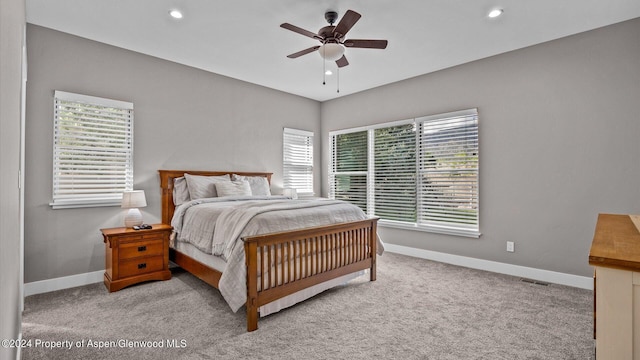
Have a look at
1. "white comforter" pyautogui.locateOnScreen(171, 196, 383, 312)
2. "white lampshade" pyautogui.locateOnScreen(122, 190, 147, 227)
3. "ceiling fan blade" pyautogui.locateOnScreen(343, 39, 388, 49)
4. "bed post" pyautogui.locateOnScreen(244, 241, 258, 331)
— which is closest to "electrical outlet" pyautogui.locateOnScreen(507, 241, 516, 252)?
"white comforter" pyautogui.locateOnScreen(171, 196, 383, 312)

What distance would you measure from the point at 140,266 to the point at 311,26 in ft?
10.4

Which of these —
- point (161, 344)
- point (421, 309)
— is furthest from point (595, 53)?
point (161, 344)

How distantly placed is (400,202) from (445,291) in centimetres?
187

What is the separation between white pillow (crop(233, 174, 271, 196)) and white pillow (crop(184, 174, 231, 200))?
444 millimetres

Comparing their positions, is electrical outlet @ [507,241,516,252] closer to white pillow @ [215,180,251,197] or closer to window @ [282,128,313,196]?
window @ [282,128,313,196]

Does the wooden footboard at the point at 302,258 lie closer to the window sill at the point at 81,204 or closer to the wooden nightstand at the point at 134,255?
the wooden nightstand at the point at 134,255

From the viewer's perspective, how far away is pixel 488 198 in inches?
156

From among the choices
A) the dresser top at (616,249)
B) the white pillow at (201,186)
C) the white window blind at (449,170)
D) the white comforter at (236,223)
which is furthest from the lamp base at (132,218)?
the dresser top at (616,249)

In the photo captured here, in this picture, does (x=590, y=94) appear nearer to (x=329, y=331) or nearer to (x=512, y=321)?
(x=512, y=321)

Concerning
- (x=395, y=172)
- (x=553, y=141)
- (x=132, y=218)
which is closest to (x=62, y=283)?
(x=132, y=218)

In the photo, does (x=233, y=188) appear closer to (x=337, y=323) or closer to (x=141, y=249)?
(x=141, y=249)

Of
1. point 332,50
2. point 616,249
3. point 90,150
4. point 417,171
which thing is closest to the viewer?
point 616,249

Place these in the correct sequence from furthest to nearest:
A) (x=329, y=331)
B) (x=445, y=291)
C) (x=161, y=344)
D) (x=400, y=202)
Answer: (x=400, y=202) < (x=445, y=291) < (x=329, y=331) < (x=161, y=344)

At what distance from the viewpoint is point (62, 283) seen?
3250 mm
